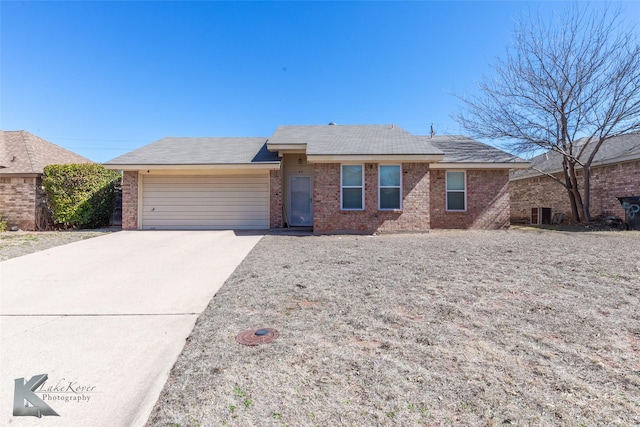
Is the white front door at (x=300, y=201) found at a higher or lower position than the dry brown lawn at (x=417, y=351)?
higher

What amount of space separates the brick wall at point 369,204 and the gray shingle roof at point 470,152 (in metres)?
2.56

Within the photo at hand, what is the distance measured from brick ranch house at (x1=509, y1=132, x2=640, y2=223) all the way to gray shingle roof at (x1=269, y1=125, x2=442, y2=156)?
6289mm

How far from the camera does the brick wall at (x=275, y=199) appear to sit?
11812mm

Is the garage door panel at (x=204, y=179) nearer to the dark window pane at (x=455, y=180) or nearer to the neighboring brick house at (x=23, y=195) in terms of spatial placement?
the neighboring brick house at (x=23, y=195)

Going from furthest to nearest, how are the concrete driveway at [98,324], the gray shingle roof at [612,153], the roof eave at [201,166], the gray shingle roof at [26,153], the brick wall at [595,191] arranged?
the brick wall at [595,191] → the gray shingle roof at [612,153] → the gray shingle roof at [26,153] → the roof eave at [201,166] → the concrete driveway at [98,324]

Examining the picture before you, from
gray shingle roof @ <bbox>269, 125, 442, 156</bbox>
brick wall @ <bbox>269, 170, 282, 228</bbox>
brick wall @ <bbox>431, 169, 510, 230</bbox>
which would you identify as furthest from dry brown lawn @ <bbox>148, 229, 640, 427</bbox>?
brick wall @ <bbox>431, 169, 510, 230</bbox>

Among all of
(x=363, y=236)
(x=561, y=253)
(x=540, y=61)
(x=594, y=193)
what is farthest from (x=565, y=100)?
(x=363, y=236)

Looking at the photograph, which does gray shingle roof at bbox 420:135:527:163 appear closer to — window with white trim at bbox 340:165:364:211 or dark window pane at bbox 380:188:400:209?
dark window pane at bbox 380:188:400:209

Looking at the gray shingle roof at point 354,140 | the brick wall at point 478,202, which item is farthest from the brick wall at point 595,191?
the gray shingle roof at point 354,140

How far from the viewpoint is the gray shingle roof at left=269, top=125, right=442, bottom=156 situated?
1047 cm

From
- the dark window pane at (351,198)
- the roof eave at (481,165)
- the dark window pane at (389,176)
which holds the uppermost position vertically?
the roof eave at (481,165)

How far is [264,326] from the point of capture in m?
3.26

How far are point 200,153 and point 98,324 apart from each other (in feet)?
33.8

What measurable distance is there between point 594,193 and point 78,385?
60.7ft
